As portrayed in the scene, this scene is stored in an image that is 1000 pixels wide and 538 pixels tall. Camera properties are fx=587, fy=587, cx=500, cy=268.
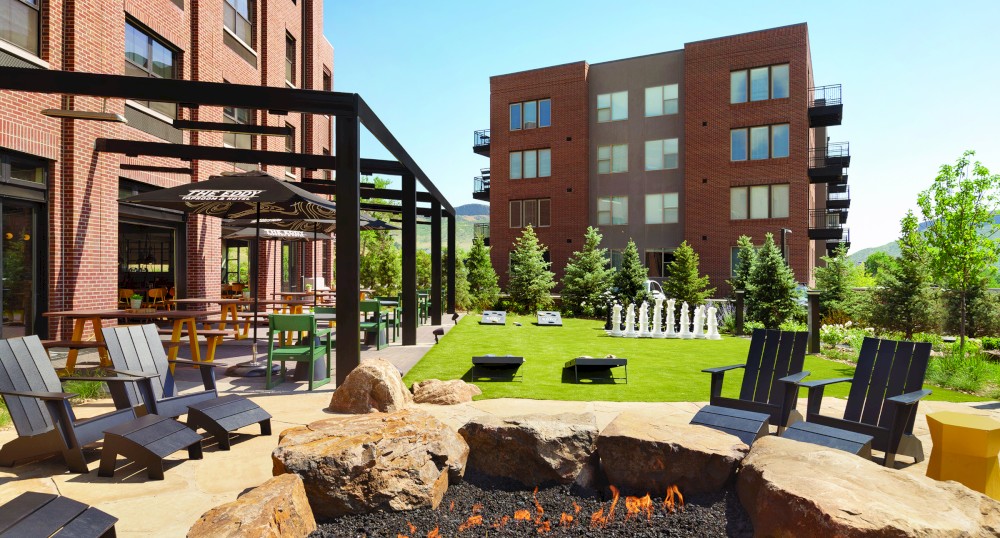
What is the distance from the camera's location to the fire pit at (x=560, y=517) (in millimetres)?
3414

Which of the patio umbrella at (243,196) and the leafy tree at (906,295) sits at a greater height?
the patio umbrella at (243,196)

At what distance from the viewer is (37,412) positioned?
4395 mm

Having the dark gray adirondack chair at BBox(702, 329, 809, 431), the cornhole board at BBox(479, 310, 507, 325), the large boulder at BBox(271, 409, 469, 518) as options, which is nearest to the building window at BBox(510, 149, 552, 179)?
the cornhole board at BBox(479, 310, 507, 325)

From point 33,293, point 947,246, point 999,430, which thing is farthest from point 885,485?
point 33,293

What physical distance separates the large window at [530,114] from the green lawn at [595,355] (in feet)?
63.9

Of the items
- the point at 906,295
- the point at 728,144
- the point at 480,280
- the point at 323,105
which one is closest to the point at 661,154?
the point at 728,144

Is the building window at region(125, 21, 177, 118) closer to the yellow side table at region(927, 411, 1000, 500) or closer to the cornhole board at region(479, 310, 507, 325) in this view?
the cornhole board at region(479, 310, 507, 325)

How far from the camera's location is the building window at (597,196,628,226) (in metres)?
32.5

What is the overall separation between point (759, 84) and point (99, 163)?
27.7m

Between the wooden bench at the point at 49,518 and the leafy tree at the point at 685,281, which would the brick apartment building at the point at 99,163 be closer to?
the wooden bench at the point at 49,518

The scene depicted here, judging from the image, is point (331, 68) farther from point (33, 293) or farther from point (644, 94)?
point (33, 293)

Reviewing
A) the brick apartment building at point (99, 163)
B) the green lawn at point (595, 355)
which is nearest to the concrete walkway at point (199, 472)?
the green lawn at point (595, 355)

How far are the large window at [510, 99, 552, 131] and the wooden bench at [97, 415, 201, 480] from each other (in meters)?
31.1

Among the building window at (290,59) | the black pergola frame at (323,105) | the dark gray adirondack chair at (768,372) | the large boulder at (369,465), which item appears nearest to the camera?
the large boulder at (369,465)
